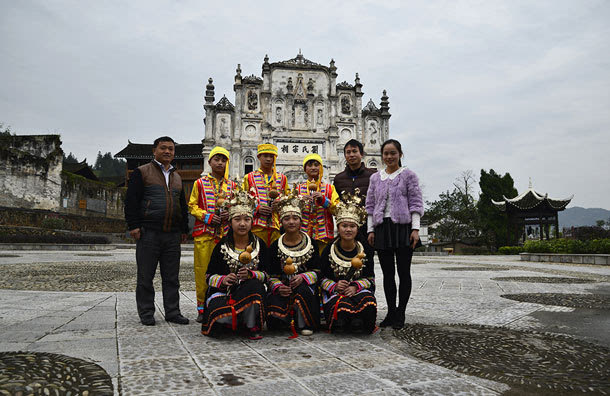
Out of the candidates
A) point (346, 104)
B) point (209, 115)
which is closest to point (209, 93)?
point (209, 115)

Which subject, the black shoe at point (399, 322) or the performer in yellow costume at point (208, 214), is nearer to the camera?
the black shoe at point (399, 322)

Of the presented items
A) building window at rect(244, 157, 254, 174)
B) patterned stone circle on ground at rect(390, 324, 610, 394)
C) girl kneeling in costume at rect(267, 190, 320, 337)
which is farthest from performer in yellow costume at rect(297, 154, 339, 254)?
building window at rect(244, 157, 254, 174)

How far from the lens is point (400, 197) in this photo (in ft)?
12.9

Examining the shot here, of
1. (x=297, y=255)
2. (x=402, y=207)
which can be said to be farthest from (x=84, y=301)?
(x=402, y=207)

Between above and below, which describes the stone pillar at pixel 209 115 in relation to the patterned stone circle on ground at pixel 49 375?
above

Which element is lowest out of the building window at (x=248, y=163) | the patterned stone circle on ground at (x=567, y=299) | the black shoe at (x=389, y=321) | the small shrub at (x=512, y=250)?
the small shrub at (x=512, y=250)

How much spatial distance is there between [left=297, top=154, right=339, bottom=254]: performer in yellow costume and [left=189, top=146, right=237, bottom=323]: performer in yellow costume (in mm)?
841

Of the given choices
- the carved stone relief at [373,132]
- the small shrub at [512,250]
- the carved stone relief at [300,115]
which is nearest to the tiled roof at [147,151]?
the carved stone relief at [300,115]

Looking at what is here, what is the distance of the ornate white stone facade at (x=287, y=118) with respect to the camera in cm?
3222

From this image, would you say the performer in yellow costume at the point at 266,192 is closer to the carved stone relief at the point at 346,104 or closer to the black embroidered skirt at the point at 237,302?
the black embroidered skirt at the point at 237,302

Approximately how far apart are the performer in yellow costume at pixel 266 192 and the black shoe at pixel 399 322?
1519 millimetres

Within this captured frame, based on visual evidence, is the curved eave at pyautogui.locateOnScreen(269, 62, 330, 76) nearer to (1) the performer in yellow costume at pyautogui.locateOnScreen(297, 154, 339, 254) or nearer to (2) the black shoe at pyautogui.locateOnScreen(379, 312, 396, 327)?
(1) the performer in yellow costume at pyautogui.locateOnScreen(297, 154, 339, 254)

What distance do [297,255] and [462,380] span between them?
1850 millimetres

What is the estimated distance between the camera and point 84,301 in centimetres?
500
